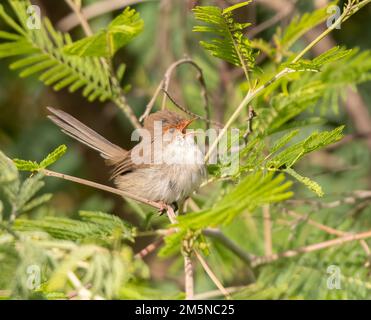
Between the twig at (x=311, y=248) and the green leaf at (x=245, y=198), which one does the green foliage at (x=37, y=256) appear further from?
the twig at (x=311, y=248)

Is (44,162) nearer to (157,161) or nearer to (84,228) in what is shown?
(84,228)

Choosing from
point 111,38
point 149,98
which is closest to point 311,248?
point 111,38

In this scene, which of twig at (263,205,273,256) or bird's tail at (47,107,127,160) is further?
twig at (263,205,273,256)

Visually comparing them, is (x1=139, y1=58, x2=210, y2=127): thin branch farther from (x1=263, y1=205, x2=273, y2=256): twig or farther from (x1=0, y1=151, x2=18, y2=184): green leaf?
(x1=0, y1=151, x2=18, y2=184): green leaf

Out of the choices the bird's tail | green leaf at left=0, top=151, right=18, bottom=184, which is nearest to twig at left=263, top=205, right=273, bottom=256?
the bird's tail

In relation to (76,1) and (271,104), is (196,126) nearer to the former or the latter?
(271,104)
